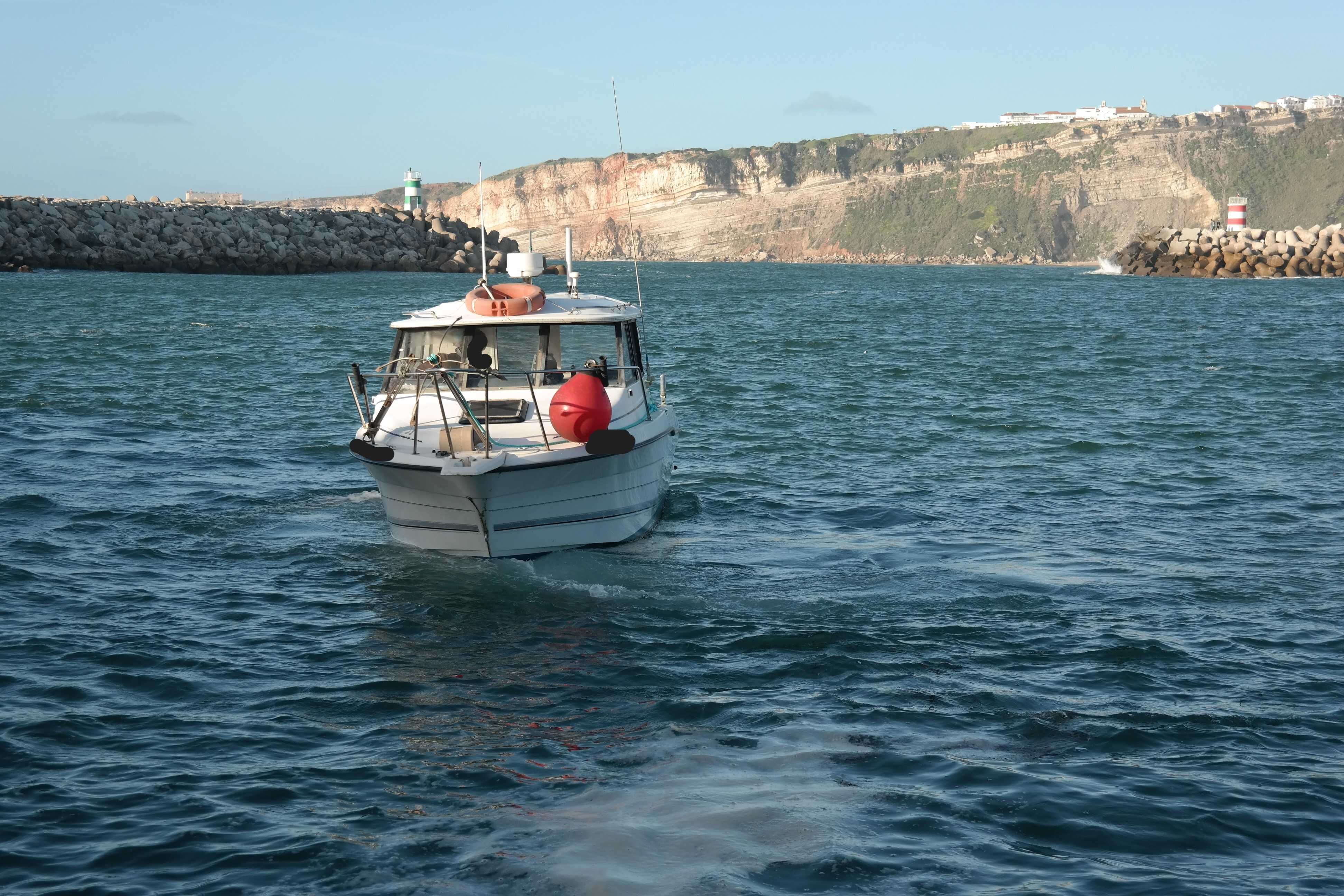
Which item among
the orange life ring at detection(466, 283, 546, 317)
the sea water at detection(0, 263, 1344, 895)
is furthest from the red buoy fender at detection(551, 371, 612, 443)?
the orange life ring at detection(466, 283, 546, 317)

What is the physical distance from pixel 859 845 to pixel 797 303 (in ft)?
181

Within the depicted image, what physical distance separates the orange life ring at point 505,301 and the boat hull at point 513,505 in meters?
1.82

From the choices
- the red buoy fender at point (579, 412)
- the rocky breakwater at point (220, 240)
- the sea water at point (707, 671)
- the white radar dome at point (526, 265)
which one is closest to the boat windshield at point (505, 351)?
the white radar dome at point (526, 265)

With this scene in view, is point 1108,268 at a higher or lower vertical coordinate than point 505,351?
lower

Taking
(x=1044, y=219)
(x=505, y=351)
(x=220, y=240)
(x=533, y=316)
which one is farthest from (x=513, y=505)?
(x=1044, y=219)

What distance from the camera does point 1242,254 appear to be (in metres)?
78.8

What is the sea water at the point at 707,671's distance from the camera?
19.9ft

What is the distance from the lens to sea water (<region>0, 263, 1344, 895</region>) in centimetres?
606

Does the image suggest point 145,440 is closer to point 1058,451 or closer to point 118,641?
point 118,641

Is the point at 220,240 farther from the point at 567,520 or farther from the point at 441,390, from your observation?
the point at 567,520

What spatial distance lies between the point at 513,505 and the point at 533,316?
2.36m

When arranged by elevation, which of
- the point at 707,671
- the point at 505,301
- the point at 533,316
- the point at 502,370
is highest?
the point at 505,301

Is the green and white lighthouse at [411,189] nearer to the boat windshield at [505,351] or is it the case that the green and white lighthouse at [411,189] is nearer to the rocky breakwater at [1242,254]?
the rocky breakwater at [1242,254]

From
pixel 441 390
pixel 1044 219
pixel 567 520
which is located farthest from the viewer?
pixel 1044 219
